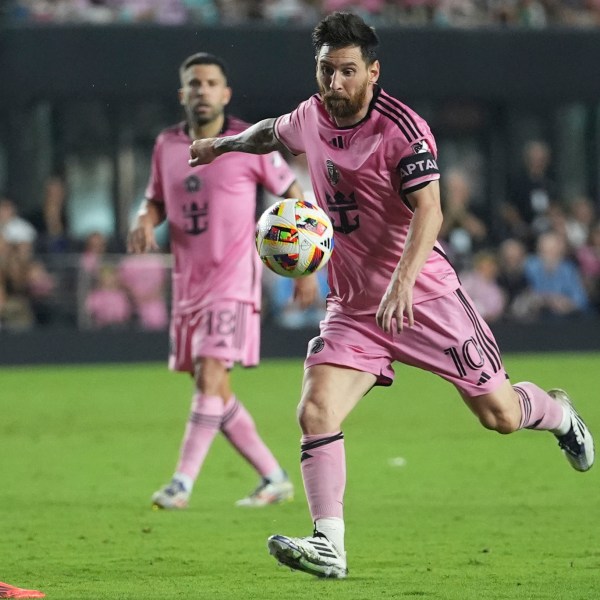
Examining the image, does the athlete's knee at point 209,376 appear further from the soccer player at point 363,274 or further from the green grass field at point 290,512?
the soccer player at point 363,274

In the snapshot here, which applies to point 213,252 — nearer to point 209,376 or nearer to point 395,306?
point 209,376

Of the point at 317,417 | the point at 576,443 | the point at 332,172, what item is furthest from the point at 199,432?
the point at 332,172


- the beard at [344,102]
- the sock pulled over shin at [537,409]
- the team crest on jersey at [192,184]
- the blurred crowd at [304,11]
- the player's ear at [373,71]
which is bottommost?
the sock pulled over shin at [537,409]

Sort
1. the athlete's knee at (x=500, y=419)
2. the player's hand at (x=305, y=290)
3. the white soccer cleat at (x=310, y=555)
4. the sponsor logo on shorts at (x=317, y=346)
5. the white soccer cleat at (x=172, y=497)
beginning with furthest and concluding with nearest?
the white soccer cleat at (x=172, y=497)
the player's hand at (x=305, y=290)
the athlete's knee at (x=500, y=419)
the sponsor logo on shorts at (x=317, y=346)
the white soccer cleat at (x=310, y=555)

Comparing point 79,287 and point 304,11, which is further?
point 304,11

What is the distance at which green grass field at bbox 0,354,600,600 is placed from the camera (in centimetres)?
632

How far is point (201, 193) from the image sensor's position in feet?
30.3

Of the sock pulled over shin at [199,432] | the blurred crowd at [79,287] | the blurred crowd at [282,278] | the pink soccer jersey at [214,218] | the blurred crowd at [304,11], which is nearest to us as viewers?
the sock pulled over shin at [199,432]

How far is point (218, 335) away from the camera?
9125 millimetres

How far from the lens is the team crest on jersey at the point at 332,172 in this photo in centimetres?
663

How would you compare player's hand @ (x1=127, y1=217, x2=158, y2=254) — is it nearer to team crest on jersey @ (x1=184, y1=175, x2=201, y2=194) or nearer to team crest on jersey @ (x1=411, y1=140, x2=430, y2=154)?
team crest on jersey @ (x1=184, y1=175, x2=201, y2=194)

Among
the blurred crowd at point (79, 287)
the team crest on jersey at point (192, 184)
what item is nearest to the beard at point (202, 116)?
the team crest on jersey at point (192, 184)

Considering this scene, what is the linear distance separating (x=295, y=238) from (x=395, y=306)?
2.24 ft

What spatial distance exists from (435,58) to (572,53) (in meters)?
2.10
